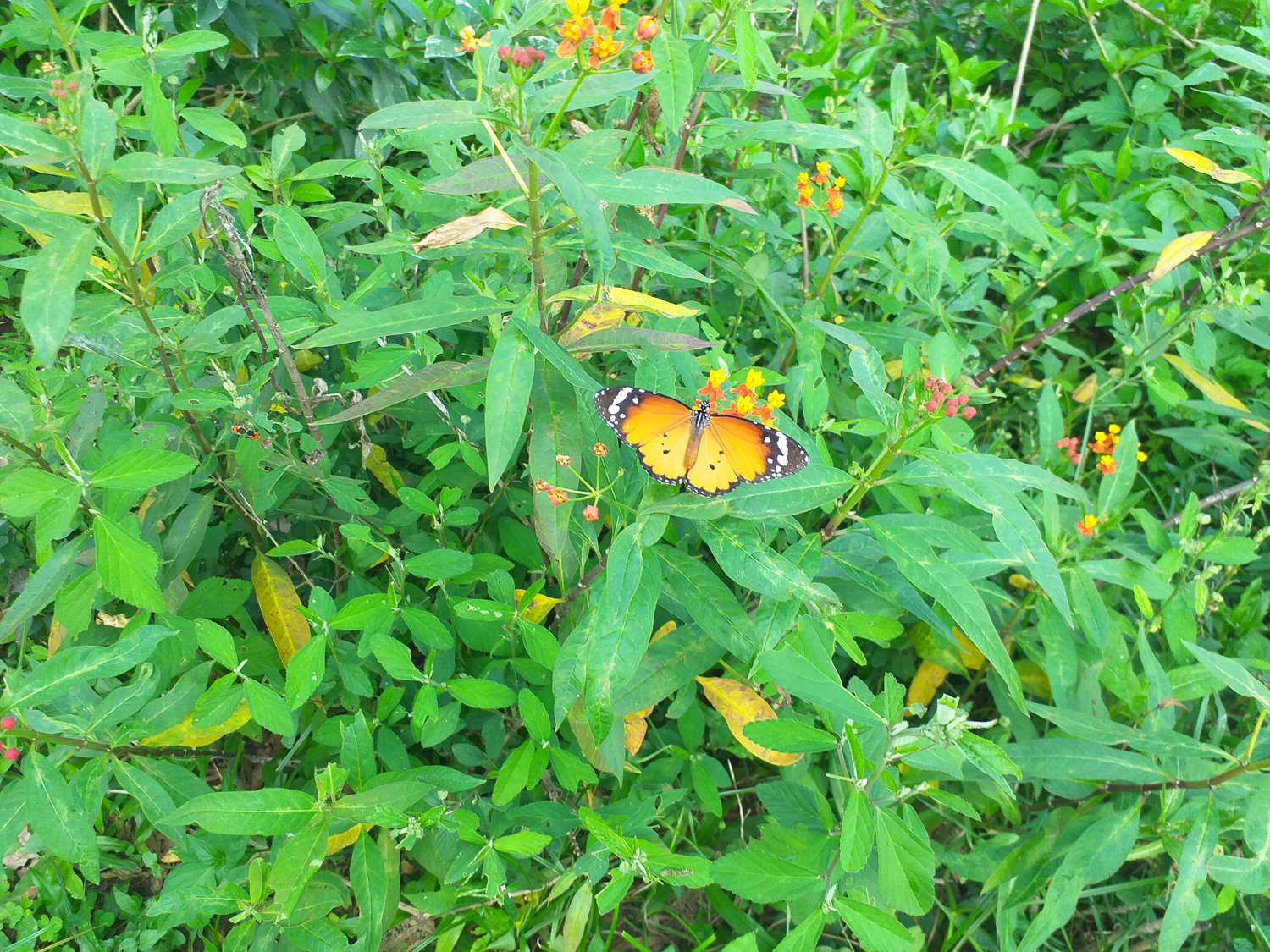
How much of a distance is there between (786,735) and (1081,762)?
828mm

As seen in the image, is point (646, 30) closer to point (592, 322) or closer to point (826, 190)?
point (592, 322)

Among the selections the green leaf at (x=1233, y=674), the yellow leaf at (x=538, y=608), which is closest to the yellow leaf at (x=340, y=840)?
the yellow leaf at (x=538, y=608)

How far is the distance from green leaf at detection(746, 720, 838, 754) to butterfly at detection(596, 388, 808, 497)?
0.51 m

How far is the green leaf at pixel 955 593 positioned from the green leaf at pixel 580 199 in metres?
0.88

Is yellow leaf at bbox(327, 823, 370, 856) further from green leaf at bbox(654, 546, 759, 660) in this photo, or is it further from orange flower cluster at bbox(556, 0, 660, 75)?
orange flower cluster at bbox(556, 0, 660, 75)

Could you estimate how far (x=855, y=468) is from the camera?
71.3 inches

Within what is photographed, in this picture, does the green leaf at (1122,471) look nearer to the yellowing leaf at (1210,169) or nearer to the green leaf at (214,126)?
the yellowing leaf at (1210,169)

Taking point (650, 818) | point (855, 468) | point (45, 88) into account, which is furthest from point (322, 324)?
point (650, 818)

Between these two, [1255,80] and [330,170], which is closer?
[330,170]

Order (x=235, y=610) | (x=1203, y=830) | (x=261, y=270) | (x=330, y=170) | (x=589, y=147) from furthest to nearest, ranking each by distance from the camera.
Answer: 1. (x=261, y=270)
2. (x=330, y=170)
3. (x=235, y=610)
4. (x=1203, y=830)
5. (x=589, y=147)

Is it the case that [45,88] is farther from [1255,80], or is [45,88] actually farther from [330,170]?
[1255,80]

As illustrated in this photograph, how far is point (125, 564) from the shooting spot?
5.36 feet

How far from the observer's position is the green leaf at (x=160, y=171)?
150 centimetres

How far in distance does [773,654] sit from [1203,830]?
113cm
